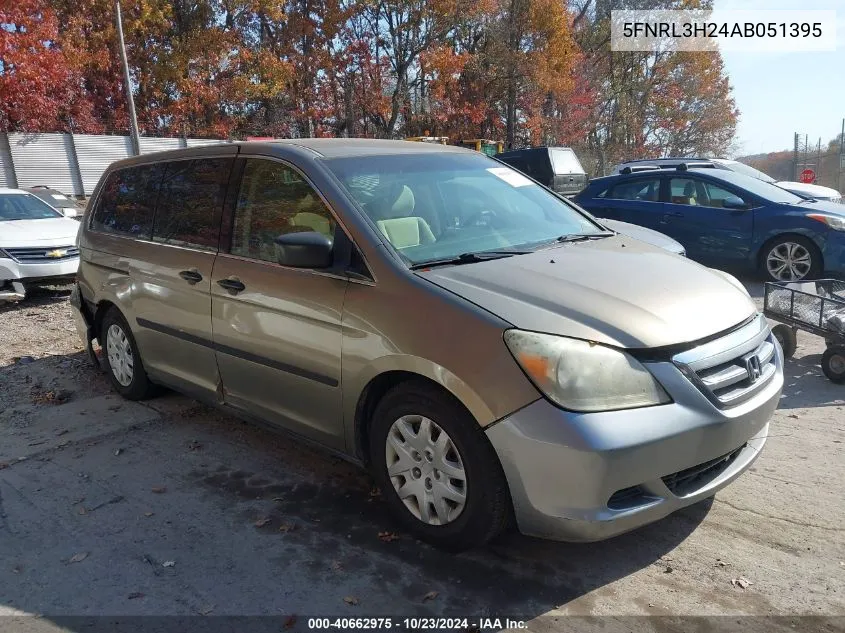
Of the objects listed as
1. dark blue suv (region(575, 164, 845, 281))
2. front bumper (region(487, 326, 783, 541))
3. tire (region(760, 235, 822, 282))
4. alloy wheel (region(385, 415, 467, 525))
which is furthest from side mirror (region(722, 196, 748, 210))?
alloy wheel (region(385, 415, 467, 525))

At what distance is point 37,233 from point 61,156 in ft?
62.5

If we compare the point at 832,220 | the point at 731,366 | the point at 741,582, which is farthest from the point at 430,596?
the point at 832,220

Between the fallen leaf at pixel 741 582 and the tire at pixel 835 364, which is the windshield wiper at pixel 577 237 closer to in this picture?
the fallen leaf at pixel 741 582

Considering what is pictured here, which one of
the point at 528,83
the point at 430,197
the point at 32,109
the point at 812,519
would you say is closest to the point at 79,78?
the point at 32,109

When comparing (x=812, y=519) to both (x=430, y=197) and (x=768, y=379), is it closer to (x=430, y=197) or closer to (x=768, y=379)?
(x=768, y=379)

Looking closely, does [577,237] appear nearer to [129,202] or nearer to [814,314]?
[814,314]

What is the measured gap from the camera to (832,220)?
27.2 feet

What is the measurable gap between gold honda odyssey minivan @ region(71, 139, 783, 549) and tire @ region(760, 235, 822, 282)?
18.6 ft

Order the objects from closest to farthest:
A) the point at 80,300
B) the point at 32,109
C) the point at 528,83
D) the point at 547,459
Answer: the point at 547,459 → the point at 80,300 → the point at 32,109 → the point at 528,83

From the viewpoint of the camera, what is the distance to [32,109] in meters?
24.0

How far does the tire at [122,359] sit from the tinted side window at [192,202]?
896 mm

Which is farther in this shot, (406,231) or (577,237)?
(577,237)

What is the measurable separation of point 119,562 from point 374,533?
1.16m

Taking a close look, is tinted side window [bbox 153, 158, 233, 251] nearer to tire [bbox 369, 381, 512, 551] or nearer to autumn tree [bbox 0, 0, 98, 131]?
tire [bbox 369, 381, 512, 551]
